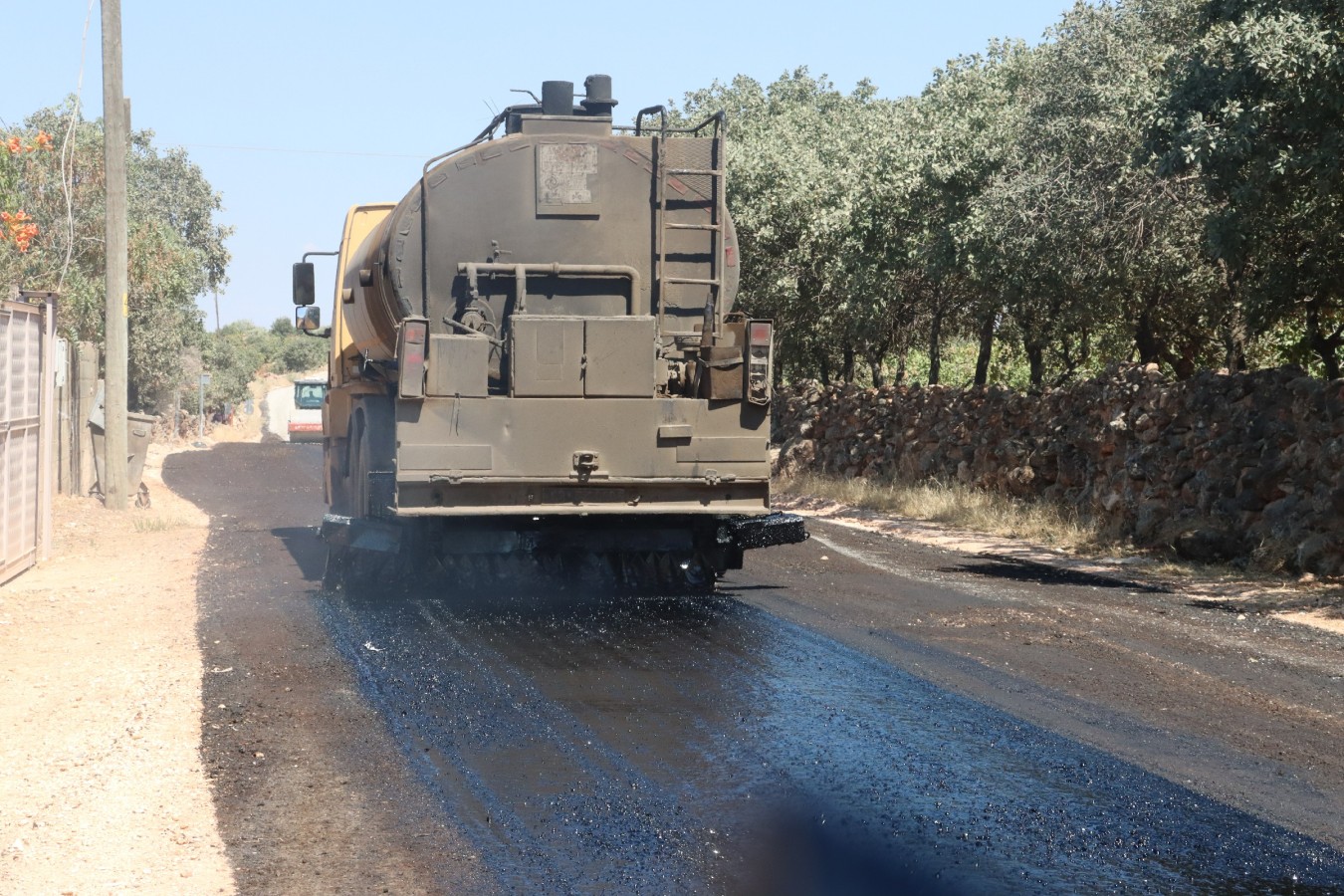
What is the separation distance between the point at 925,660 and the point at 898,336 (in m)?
23.6

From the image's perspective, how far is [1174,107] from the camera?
14.5 metres

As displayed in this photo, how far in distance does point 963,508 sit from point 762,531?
33.7 feet

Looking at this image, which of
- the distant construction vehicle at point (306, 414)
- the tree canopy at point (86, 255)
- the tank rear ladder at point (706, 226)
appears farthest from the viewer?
the distant construction vehicle at point (306, 414)

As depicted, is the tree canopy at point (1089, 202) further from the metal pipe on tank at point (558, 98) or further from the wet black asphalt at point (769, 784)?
the wet black asphalt at point (769, 784)

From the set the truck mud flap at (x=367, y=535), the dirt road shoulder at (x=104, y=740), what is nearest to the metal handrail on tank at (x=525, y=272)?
the truck mud flap at (x=367, y=535)

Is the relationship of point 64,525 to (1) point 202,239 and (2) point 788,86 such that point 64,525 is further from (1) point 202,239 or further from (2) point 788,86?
(1) point 202,239

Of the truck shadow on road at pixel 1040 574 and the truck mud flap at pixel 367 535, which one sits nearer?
the truck mud flap at pixel 367 535

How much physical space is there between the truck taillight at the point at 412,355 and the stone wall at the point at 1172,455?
842cm

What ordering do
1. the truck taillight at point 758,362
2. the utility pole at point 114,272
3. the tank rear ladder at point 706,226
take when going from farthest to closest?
the utility pole at point 114,272 → the tank rear ladder at point 706,226 → the truck taillight at point 758,362

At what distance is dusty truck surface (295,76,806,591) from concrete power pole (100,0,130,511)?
9412mm

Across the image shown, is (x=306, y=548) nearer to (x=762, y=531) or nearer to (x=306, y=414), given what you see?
(x=762, y=531)

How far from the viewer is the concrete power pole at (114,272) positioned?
20125 millimetres

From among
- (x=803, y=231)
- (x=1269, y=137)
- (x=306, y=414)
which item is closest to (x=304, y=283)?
(x=1269, y=137)

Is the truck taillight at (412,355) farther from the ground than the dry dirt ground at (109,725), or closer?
farther from the ground
